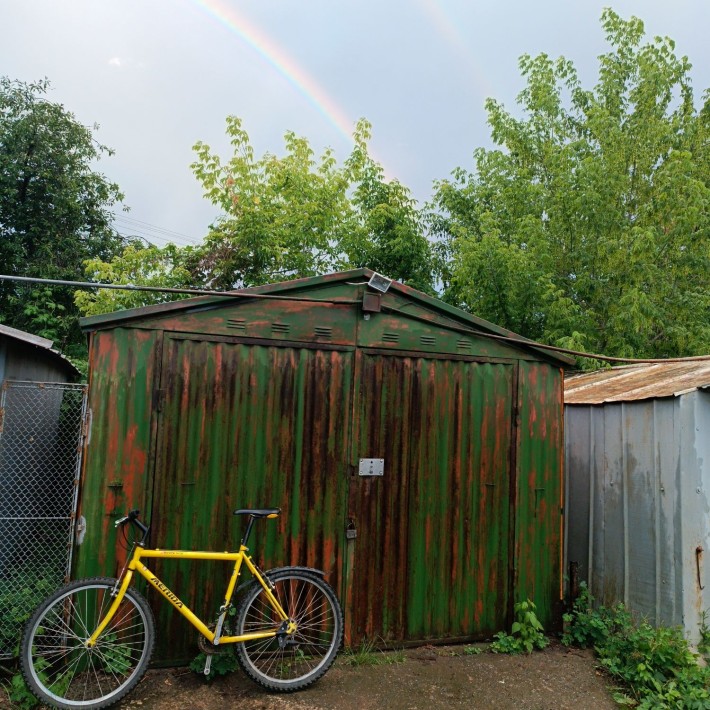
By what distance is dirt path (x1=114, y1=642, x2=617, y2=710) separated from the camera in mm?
3826

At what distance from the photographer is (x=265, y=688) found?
154 inches

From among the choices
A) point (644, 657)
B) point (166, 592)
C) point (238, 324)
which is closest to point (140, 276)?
point (238, 324)

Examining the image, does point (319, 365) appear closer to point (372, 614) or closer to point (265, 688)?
point (372, 614)

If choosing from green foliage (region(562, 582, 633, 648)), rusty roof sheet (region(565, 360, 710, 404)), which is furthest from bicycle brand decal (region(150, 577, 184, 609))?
rusty roof sheet (region(565, 360, 710, 404))

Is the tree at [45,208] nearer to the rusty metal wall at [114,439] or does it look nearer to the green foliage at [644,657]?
the rusty metal wall at [114,439]

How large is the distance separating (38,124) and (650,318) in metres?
15.3

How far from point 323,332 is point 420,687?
9.02ft

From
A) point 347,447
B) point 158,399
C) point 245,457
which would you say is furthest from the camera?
point 347,447

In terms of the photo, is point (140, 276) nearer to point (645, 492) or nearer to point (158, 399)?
point (158, 399)

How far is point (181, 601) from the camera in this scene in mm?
4094

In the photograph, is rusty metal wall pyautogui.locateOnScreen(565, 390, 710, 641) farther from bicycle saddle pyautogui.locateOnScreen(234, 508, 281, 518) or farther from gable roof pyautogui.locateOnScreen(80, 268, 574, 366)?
bicycle saddle pyautogui.locateOnScreen(234, 508, 281, 518)

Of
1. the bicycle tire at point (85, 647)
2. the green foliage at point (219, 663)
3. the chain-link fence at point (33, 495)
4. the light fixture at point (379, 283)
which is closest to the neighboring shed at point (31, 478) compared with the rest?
the chain-link fence at point (33, 495)

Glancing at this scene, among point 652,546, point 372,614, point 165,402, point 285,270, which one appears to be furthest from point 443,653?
point 285,270

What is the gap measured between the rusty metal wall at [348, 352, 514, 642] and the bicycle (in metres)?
0.63
